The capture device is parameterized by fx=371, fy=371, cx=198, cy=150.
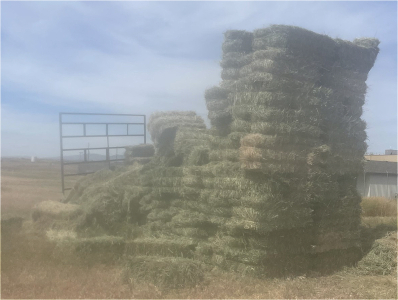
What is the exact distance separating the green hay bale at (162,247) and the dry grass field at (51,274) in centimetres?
45

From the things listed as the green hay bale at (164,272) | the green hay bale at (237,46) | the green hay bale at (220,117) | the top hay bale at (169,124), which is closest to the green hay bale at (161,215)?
the green hay bale at (164,272)

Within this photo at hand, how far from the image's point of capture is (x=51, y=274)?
4863mm

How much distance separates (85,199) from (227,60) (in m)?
3.52

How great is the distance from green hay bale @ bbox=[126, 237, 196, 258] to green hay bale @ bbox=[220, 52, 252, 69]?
326 cm

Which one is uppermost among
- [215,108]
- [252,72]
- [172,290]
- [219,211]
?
[252,72]

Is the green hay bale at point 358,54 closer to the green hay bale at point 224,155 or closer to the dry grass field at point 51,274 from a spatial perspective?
the green hay bale at point 224,155

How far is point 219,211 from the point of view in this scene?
21.1 ft

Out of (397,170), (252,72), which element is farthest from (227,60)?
(397,170)

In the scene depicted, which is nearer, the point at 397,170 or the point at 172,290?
the point at 172,290

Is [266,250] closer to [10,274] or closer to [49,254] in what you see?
[49,254]

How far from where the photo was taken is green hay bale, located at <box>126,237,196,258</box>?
19.8 feet

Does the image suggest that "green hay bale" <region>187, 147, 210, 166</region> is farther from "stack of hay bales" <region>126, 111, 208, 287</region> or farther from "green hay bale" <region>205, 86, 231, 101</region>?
"green hay bale" <region>205, 86, 231, 101</region>

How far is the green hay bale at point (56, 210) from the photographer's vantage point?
5098 millimetres

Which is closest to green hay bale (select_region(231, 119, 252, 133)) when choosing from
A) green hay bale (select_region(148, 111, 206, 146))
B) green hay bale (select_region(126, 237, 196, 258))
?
green hay bale (select_region(148, 111, 206, 146))
